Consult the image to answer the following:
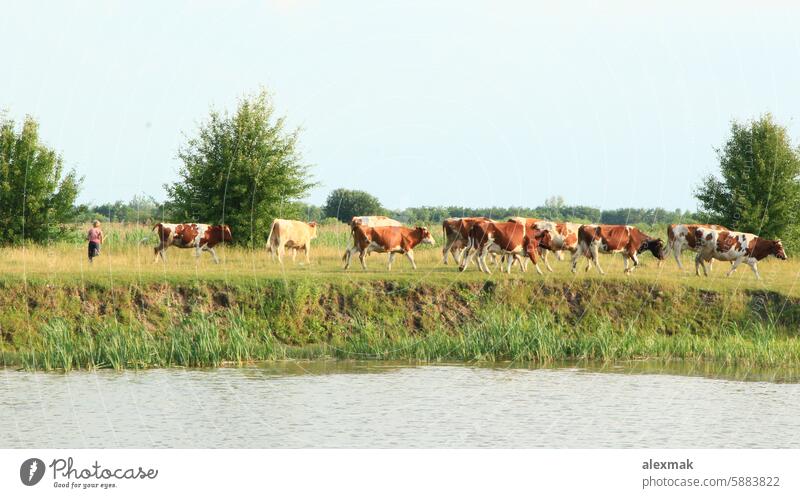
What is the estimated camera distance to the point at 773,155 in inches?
1975

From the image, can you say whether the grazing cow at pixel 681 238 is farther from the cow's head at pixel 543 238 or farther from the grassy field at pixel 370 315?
the cow's head at pixel 543 238

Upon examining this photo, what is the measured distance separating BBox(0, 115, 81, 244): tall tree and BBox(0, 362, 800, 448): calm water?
78.6 feet

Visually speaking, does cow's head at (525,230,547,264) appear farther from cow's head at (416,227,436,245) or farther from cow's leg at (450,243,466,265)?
cow's head at (416,227,436,245)

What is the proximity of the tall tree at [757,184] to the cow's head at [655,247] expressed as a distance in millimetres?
11552

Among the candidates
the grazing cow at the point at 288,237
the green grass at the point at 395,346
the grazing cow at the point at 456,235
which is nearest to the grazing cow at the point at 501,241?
the grazing cow at the point at 456,235

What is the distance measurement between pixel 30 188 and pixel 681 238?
2684 centimetres

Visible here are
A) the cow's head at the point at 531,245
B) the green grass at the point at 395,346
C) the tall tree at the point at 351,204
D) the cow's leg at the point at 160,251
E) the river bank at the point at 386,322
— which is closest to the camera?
the green grass at the point at 395,346

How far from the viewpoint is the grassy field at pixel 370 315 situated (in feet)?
83.1

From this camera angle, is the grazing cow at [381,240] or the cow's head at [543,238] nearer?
the grazing cow at [381,240]

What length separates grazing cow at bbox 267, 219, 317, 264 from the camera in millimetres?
37250

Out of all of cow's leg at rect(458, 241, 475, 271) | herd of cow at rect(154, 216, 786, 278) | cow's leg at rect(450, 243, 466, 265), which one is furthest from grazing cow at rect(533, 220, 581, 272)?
cow's leg at rect(458, 241, 475, 271)

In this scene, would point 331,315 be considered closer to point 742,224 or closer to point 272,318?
point 272,318
